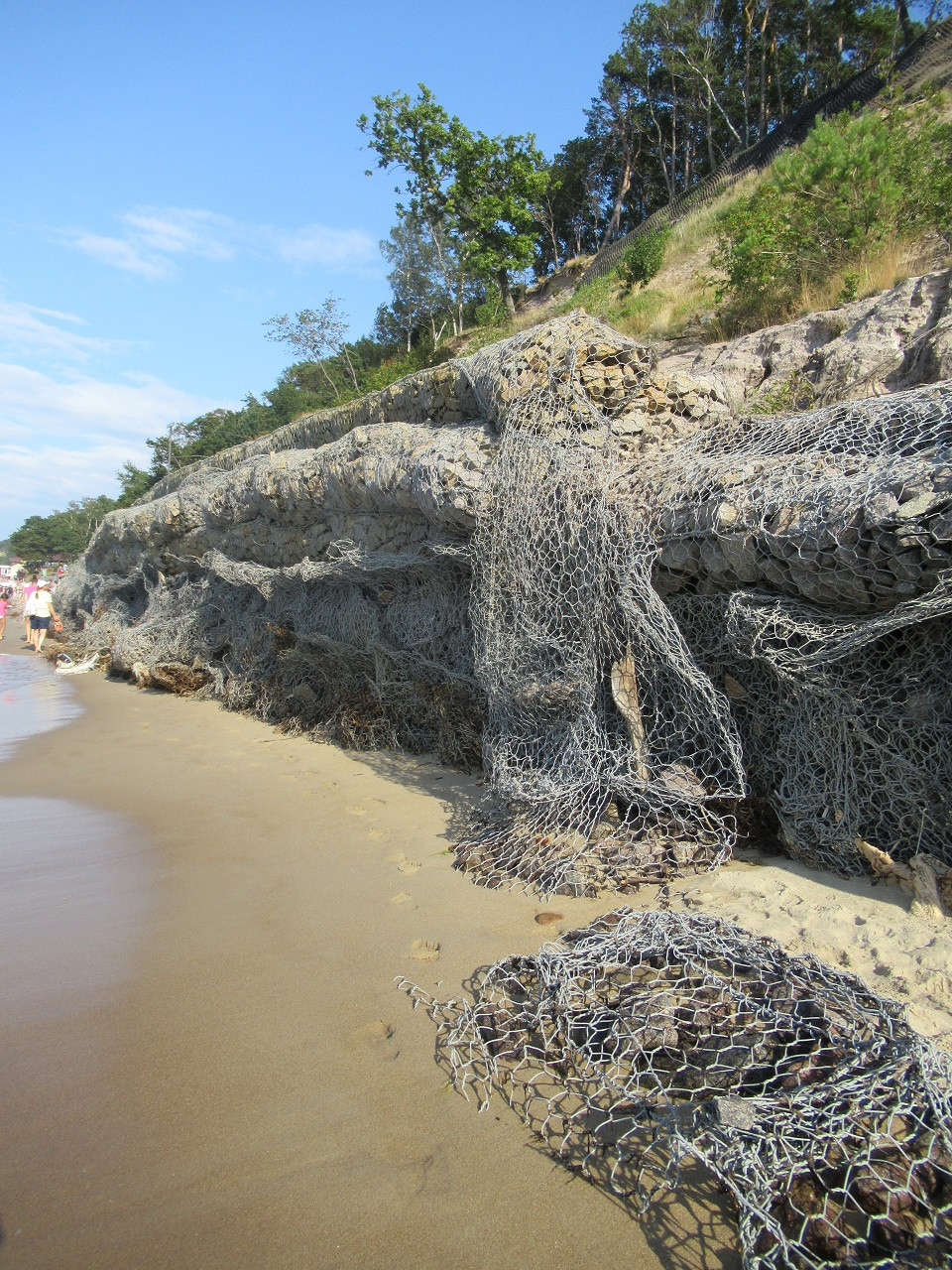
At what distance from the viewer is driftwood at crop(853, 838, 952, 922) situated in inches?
102

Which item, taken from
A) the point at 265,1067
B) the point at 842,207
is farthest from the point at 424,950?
the point at 842,207

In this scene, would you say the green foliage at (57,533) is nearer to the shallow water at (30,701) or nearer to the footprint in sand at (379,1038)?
the shallow water at (30,701)

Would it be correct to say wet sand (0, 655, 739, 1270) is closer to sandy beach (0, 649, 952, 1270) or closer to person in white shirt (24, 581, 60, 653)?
sandy beach (0, 649, 952, 1270)

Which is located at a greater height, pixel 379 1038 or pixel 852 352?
pixel 852 352

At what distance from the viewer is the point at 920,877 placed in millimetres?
2699

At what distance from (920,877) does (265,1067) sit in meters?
2.43

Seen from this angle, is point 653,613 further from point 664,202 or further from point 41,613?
point 664,202

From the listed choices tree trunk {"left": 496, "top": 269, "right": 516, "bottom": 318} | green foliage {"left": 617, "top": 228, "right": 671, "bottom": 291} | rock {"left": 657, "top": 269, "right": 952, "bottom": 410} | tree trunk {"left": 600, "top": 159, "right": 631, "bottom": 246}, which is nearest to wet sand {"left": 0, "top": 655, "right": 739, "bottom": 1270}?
rock {"left": 657, "top": 269, "right": 952, "bottom": 410}

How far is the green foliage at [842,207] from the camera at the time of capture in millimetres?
6273

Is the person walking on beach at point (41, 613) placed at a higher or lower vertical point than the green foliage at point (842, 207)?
lower

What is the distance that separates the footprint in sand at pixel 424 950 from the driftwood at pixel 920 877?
1.77 metres

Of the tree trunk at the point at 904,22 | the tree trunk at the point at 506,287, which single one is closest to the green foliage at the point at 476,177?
the tree trunk at the point at 506,287

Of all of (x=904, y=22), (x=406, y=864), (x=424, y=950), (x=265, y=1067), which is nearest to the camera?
(x=265, y=1067)

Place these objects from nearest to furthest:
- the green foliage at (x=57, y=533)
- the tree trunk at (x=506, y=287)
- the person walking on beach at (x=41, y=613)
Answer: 1. the person walking on beach at (x=41, y=613)
2. the tree trunk at (x=506, y=287)
3. the green foliage at (x=57, y=533)
